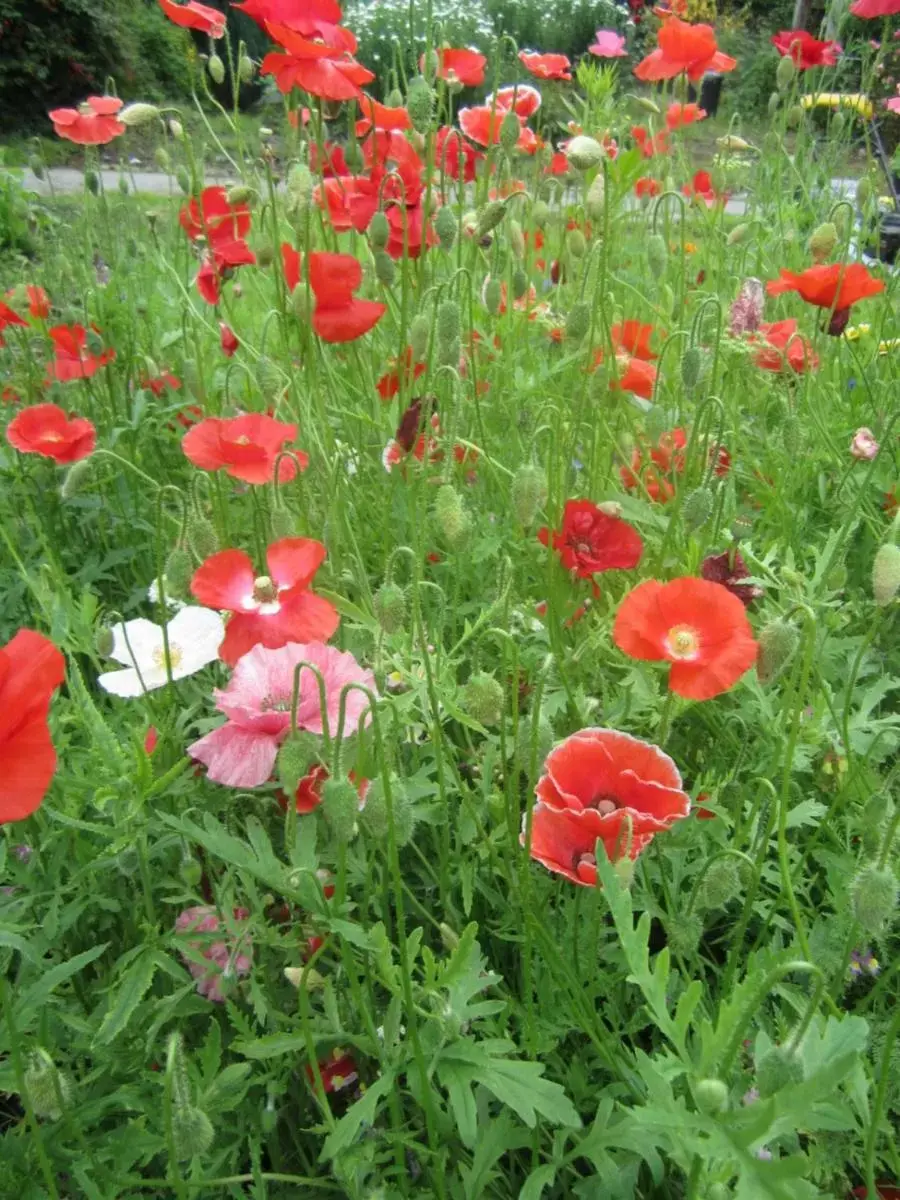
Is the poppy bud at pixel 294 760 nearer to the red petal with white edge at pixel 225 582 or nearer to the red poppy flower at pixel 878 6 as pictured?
the red petal with white edge at pixel 225 582

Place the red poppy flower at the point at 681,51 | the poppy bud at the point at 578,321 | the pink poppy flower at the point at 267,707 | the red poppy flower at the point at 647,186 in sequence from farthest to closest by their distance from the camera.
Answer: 1. the red poppy flower at the point at 647,186
2. the red poppy flower at the point at 681,51
3. the poppy bud at the point at 578,321
4. the pink poppy flower at the point at 267,707

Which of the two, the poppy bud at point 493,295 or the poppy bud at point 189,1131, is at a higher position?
the poppy bud at point 493,295

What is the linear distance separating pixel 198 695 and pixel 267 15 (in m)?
1.02

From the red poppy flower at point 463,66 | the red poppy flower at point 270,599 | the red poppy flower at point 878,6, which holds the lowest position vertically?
the red poppy flower at point 270,599

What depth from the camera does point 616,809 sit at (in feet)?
3.47

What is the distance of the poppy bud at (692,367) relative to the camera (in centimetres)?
154

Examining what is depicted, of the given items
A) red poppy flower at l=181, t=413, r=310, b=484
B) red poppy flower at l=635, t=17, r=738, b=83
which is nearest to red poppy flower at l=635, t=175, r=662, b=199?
red poppy flower at l=635, t=17, r=738, b=83

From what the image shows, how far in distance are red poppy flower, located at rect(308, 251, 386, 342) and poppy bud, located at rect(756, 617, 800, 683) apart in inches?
33.0

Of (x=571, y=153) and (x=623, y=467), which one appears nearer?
(x=571, y=153)

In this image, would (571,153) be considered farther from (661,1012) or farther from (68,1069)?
(68,1069)

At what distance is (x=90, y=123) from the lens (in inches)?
93.4

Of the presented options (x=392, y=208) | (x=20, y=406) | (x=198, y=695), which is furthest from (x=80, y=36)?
(x=198, y=695)

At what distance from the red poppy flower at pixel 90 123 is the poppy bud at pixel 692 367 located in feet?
4.92

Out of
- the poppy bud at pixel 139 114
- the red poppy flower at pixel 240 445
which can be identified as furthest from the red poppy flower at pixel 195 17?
the red poppy flower at pixel 240 445
